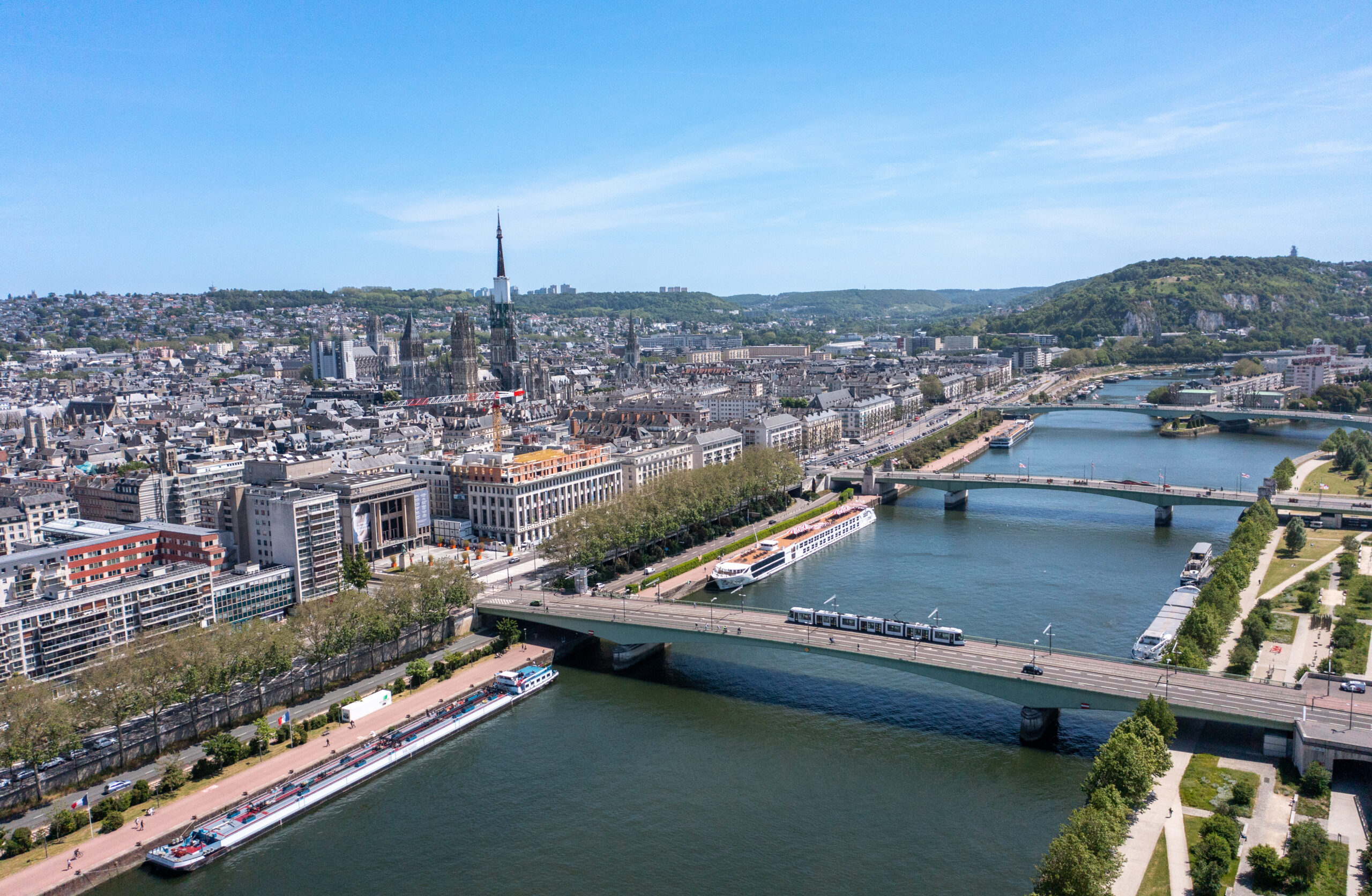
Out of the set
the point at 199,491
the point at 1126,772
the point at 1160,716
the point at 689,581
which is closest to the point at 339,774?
the point at 1126,772

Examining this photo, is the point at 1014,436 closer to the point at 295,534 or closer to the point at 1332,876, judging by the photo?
the point at 295,534

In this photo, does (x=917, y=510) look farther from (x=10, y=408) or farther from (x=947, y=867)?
(x=10, y=408)

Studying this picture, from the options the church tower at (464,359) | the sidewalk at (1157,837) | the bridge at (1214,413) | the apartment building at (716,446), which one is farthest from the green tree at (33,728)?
the bridge at (1214,413)

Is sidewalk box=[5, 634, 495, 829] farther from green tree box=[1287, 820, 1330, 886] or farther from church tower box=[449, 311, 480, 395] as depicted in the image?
church tower box=[449, 311, 480, 395]

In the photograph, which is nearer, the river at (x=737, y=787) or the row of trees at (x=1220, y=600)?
the river at (x=737, y=787)

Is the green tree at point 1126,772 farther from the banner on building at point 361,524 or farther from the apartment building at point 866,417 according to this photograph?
the apartment building at point 866,417
